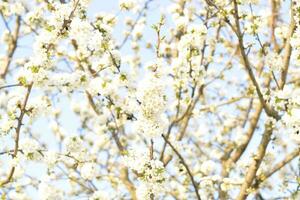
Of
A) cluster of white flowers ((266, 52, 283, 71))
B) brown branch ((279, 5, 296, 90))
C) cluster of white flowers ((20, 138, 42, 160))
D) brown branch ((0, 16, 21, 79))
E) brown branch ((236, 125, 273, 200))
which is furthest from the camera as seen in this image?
brown branch ((0, 16, 21, 79))

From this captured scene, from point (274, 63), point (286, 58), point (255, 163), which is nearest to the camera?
point (274, 63)

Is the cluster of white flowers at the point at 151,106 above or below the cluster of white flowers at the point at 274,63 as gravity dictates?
below

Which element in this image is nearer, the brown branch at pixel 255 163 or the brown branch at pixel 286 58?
the brown branch at pixel 286 58

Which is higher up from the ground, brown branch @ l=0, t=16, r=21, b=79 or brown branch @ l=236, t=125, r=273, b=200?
brown branch @ l=0, t=16, r=21, b=79

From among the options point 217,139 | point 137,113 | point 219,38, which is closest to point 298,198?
point 137,113

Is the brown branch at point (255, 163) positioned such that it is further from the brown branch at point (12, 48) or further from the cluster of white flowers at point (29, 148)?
the brown branch at point (12, 48)

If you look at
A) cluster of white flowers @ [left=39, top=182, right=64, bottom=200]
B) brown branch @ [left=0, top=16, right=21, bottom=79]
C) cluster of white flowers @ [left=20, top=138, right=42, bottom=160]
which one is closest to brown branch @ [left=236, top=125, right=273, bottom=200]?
cluster of white flowers @ [left=39, top=182, right=64, bottom=200]

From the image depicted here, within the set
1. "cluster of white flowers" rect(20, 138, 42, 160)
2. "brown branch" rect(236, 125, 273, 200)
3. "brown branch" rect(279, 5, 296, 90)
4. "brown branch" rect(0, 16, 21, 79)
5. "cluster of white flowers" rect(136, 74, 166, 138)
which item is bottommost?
"cluster of white flowers" rect(136, 74, 166, 138)

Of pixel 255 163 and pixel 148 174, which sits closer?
pixel 148 174

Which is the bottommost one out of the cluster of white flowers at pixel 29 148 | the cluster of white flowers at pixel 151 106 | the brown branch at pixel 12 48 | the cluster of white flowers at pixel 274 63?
the cluster of white flowers at pixel 151 106

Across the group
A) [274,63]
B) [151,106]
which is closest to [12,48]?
[274,63]

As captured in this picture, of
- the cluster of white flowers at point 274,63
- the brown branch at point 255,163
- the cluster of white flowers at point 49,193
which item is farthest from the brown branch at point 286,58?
the cluster of white flowers at point 49,193

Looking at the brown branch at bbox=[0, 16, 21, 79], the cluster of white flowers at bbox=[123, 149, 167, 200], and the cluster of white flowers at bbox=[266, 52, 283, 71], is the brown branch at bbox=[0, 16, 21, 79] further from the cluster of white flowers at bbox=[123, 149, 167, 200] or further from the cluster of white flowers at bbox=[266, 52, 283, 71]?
the cluster of white flowers at bbox=[123, 149, 167, 200]

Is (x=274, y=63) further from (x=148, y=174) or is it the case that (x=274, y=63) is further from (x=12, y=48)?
(x=12, y=48)
